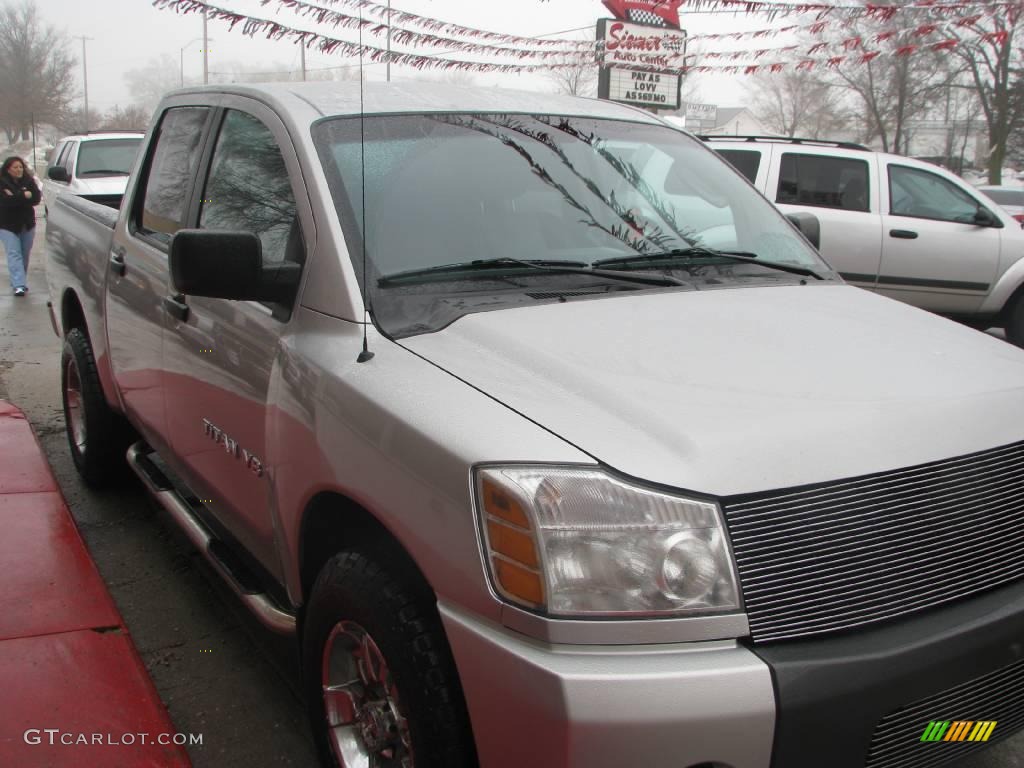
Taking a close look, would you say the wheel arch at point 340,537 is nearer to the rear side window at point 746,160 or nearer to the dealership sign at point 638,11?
the rear side window at point 746,160

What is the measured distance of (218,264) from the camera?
2484mm

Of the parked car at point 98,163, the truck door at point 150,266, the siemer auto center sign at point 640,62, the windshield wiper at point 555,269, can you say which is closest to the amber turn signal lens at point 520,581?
the windshield wiper at point 555,269

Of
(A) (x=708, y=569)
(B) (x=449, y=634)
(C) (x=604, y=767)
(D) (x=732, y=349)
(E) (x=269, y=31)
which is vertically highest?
(E) (x=269, y=31)

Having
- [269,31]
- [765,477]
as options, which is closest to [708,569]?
[765,477]

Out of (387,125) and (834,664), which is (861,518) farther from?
(387,125)

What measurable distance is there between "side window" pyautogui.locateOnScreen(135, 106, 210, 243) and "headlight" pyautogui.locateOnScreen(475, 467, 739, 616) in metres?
2.36

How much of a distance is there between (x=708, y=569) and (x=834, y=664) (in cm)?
28

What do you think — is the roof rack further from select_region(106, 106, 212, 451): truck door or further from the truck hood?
the truck hood

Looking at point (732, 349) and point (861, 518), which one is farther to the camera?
point (732, 349)

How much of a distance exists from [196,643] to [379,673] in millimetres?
1621

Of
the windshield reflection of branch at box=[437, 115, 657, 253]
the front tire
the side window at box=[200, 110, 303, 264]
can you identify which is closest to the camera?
the front tire

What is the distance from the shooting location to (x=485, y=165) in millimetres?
2967

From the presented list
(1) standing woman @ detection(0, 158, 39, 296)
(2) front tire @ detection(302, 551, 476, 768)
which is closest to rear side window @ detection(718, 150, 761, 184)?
(2) front tire @ detection(302, 551, 476, 768)

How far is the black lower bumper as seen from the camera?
5.72ft
